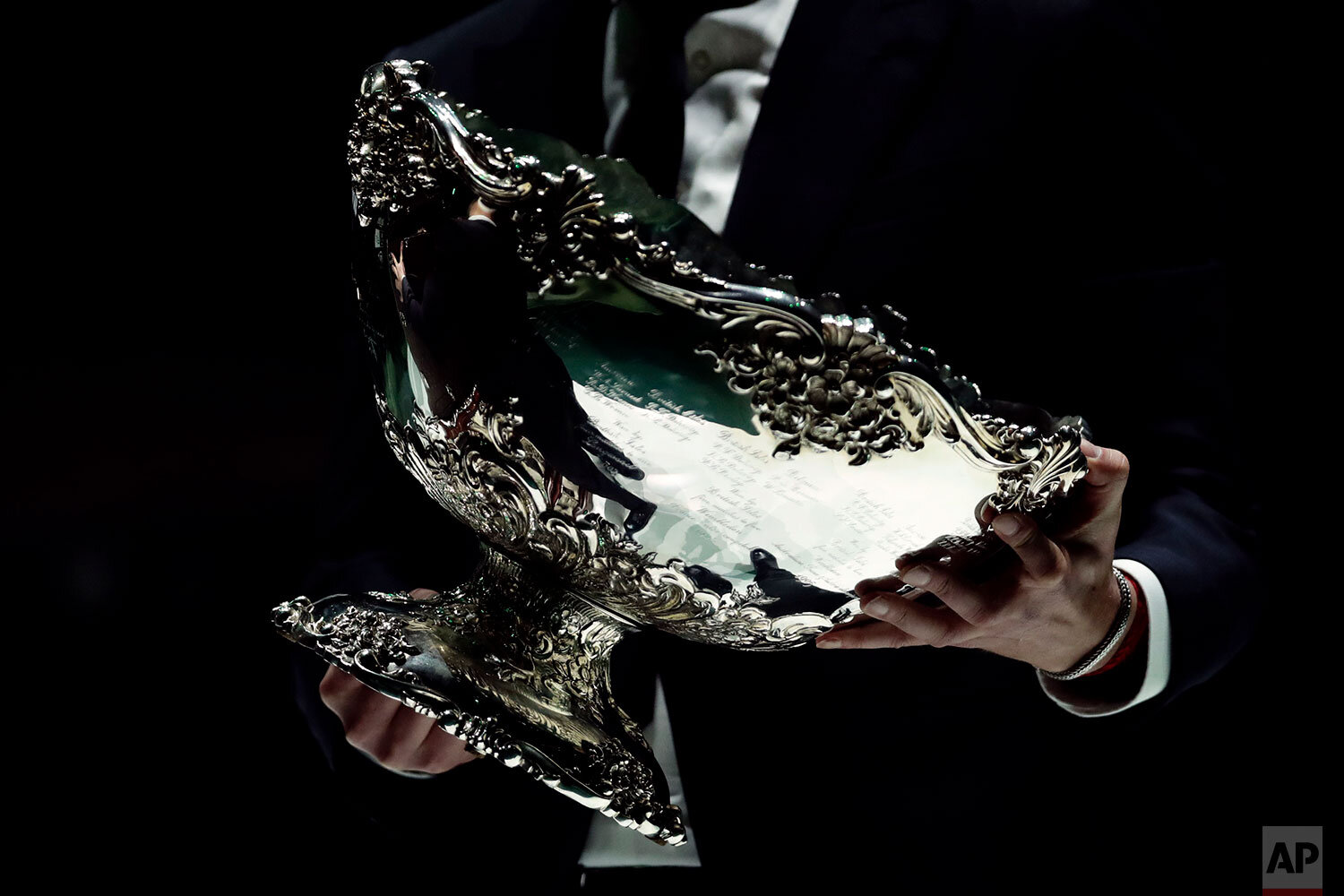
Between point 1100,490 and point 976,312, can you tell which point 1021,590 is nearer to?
point 1100,490

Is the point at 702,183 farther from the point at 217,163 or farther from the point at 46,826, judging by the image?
the point at 46,826

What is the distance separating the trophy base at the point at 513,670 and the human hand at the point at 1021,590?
0.09 m

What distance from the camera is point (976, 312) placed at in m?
0.53

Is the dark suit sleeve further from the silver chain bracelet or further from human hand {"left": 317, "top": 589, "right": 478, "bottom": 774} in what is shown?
human hand {"left": 317, "top": 589, "right": 478, "bottom": 774}

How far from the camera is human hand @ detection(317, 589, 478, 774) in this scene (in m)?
0.53

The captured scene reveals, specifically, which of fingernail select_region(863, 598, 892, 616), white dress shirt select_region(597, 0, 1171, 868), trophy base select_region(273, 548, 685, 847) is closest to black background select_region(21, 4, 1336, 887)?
white dress shirt select_region(597, 0, 1171, 868)

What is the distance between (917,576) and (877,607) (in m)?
0.02

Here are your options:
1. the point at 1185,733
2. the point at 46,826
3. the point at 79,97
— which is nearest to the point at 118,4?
the point at 79,97

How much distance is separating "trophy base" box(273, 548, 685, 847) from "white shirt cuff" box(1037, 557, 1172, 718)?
0.22m

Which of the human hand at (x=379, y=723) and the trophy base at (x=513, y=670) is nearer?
the trophy base at (x=513, y=670)

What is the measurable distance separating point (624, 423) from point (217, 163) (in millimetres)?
789

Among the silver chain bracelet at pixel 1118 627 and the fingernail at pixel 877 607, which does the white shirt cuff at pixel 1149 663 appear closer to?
the silver chain bracelet at pixel 1118 627

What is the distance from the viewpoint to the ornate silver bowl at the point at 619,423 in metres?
0.32

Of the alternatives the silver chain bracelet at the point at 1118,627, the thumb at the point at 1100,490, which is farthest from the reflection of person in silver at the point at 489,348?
the silver chain bracelet at the point at 1118,627
